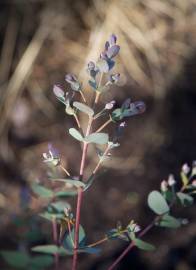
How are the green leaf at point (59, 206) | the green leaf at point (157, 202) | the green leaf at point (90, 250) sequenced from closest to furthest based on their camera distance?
the green leaf at point (90, 250), the green leaf at point (157, 202), the green leaf at point (59, 206)

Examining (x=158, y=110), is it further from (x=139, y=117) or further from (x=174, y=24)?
(x=174, y=24)

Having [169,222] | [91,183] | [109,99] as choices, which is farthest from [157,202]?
[109,99]

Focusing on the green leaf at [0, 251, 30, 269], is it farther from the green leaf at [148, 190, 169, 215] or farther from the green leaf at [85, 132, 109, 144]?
the green leaf at [85, 132, 109, 144]

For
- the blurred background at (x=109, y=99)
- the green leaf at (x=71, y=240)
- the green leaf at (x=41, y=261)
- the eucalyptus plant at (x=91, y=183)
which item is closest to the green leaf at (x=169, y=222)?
the eucalyptus plant at (x=91, y=183)

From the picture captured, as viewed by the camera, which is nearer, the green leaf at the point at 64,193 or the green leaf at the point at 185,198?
the green leaf at the point at 185,198

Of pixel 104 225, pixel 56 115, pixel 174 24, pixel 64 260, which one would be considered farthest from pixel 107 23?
pixel 64 260

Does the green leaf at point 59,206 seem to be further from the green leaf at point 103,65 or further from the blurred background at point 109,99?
the blurred background at point 109,99

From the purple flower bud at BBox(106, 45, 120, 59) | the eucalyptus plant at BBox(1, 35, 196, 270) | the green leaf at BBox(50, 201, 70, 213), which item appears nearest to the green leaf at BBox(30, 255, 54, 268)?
the eucalyptus plant at BBox(1, 35, 196, 270)
